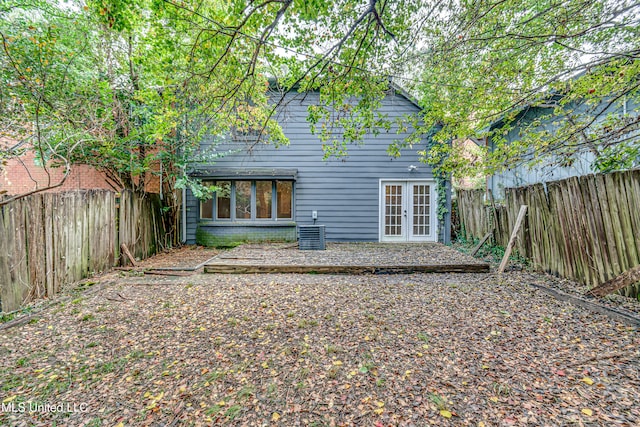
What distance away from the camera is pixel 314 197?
8.84 meters

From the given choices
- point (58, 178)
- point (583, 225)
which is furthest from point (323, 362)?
point (58, 178)

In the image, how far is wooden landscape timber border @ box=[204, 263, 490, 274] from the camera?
5.18 metres

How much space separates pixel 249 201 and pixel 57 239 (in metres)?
5.11

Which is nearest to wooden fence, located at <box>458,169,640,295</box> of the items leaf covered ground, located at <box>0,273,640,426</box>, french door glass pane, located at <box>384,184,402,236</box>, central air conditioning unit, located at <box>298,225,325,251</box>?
leaf covered ground, located at <box>0,273,640,426</box>

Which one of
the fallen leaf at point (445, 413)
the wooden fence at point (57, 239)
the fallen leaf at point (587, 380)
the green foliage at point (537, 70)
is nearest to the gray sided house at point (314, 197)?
the wooden fence at point (57, 239)

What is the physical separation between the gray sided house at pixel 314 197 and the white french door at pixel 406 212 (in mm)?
30

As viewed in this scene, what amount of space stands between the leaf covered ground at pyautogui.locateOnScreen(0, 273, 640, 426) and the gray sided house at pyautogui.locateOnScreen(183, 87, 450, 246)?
16.2ft

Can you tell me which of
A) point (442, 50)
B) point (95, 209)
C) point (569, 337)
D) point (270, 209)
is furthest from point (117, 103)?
point (569, 337)

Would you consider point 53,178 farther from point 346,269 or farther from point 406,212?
point 406,212

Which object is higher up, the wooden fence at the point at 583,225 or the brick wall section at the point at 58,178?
the brick wall section at the point at 58,178

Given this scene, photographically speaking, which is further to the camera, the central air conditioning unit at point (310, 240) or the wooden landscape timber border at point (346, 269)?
the central air conditioning unit at point (310, 240)

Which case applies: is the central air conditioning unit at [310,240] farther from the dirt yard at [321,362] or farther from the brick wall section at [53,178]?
the brick wall section at [53,178]

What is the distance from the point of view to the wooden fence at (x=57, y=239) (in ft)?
10.9

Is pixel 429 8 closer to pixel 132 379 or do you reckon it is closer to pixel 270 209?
pixel 132 379
